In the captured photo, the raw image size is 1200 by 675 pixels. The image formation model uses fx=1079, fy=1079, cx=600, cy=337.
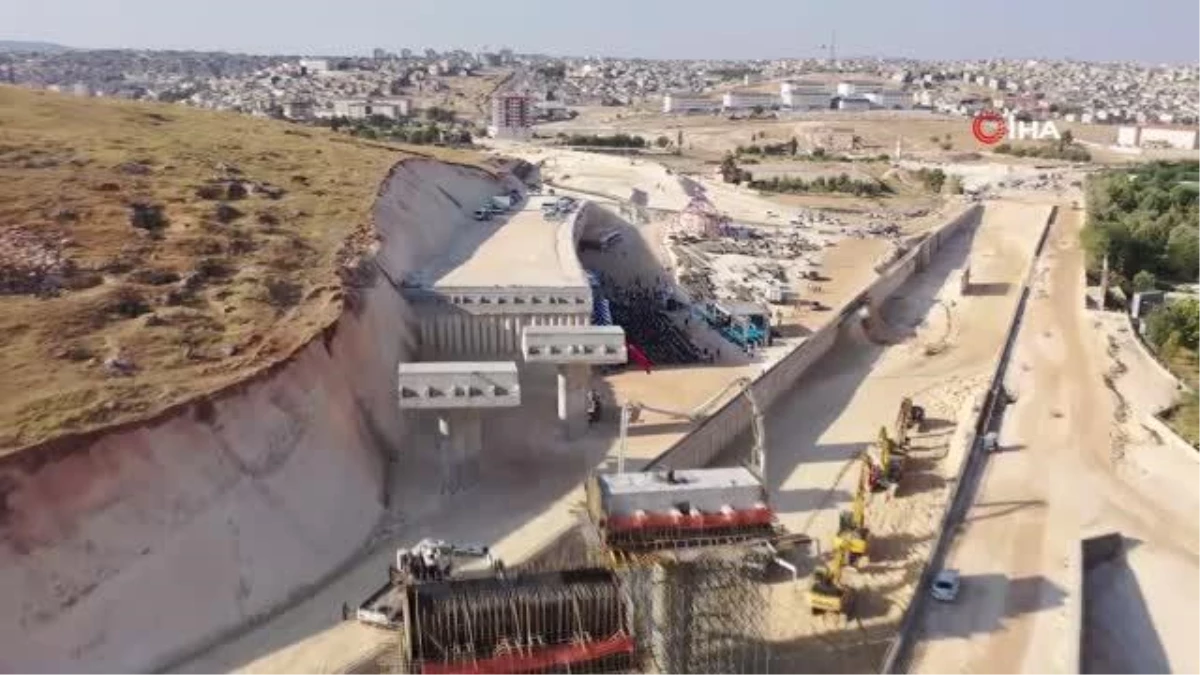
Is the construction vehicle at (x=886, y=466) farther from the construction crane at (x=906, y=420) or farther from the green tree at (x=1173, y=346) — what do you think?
the green tree at (x=1173, y=346)

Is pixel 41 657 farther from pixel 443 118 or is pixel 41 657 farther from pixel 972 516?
pixel 443 118

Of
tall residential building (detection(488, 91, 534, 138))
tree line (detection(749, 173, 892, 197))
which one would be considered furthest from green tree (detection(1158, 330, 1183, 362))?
tall residential building (detection(488, 91, 534, 138))

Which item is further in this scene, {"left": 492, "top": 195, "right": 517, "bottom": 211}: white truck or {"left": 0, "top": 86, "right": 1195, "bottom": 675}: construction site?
{"left": 492, "top": 195, "right": 517, "bottom": 211}: white truck

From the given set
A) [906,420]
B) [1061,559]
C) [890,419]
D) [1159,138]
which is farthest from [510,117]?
[1061,559]

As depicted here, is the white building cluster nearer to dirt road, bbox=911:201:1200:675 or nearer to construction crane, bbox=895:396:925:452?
dirt road, bbox=911:201:1200:675

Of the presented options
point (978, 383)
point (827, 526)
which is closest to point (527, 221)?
point (978, 383)

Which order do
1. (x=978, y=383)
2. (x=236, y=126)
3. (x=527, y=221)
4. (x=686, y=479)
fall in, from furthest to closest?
(x=236, y=126), (x=527, y=221), (x=978, y=383), (x=686, y=479)

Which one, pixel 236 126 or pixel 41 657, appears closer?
pixel 41 657
